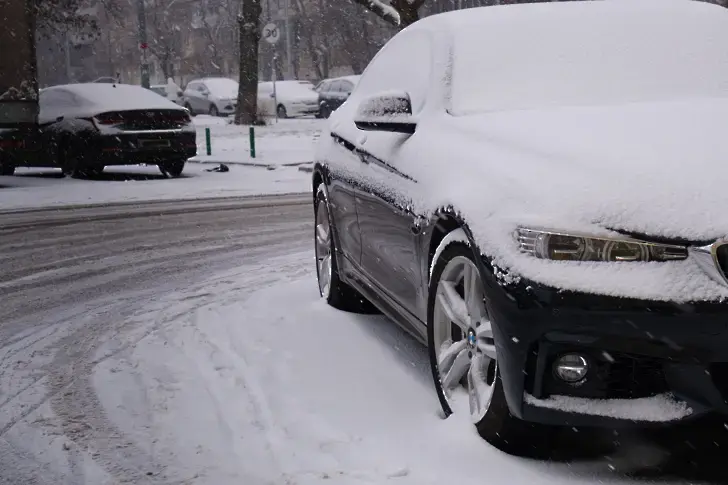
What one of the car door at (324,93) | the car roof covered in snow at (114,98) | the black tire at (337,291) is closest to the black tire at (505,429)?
the black tire at (337,291)

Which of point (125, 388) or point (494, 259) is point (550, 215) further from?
point (125, 388)

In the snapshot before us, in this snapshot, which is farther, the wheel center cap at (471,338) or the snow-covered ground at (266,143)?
the snow-covered ground at (266,143)

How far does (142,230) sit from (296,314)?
185 inches

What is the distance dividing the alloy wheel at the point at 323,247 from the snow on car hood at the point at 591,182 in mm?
2056

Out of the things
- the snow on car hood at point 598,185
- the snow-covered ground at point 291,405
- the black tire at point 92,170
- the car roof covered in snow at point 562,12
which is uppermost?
the car roof covered in snow at point 562,12

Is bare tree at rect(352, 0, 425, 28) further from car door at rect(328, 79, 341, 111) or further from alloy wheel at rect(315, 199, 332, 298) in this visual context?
car door at rect(328, 79, 341, 111)

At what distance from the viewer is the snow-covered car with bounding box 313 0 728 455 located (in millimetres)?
3023

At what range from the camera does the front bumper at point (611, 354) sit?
2.96 metres

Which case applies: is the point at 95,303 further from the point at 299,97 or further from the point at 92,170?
the point at 299,97

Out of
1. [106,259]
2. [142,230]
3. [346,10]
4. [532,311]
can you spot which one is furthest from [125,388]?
[346,10]

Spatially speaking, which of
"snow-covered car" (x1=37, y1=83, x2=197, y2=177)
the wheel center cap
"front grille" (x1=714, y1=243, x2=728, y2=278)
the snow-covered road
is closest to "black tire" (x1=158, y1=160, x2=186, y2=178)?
"snow-covered car" (x1=37, y1=83, x2=197, y2=177)

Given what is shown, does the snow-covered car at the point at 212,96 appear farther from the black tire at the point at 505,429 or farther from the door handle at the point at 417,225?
the black tire at the point at 505,429

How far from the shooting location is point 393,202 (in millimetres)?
4379

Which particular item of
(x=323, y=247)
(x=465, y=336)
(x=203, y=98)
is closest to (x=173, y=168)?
(x=323, y=247)
